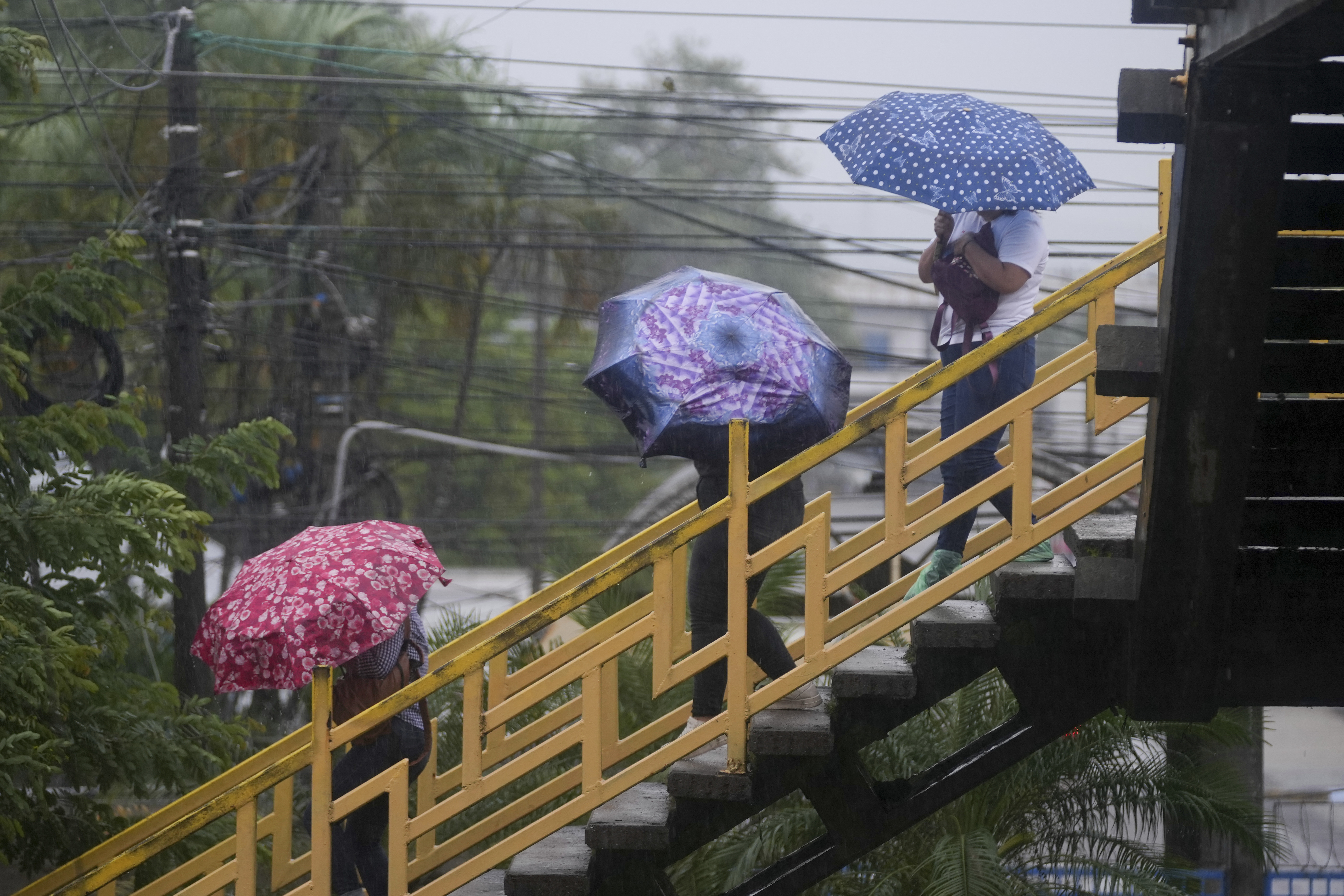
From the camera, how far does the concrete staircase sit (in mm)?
3492

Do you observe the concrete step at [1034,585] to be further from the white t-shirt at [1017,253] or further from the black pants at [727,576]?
the white t-shirt at [1017,253]

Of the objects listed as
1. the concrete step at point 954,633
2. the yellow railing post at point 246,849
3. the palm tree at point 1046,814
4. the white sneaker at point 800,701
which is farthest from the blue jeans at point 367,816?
the palm tree at point 1046,814

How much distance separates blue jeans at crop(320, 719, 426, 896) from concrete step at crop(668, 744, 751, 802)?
88 centimetres

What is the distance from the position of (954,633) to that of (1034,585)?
0.28m

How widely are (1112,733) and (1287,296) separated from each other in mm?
3919

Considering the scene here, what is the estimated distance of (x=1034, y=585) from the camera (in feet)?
11.4

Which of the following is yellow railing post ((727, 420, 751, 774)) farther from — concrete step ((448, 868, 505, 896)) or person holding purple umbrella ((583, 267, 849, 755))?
concrete step ((448, 868, 505, 896))

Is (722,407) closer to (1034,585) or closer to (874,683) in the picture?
(874,683)

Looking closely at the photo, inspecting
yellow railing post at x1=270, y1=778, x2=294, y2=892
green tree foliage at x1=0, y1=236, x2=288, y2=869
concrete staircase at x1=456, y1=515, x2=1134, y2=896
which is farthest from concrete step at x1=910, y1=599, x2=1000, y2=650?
green tree foliage at x1=0, y1=236, x2=288, y2=869

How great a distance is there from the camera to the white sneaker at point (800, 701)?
3.73 metres

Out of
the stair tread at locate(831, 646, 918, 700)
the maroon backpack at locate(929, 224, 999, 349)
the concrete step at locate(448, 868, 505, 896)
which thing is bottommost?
the concrete step at locate(448, 868, 505, 896)

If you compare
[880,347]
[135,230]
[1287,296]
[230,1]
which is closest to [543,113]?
[230,1]

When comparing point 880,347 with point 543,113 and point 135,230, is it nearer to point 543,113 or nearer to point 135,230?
point 543,113

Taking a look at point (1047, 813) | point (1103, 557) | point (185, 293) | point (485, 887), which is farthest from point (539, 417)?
point (1103, 557)
